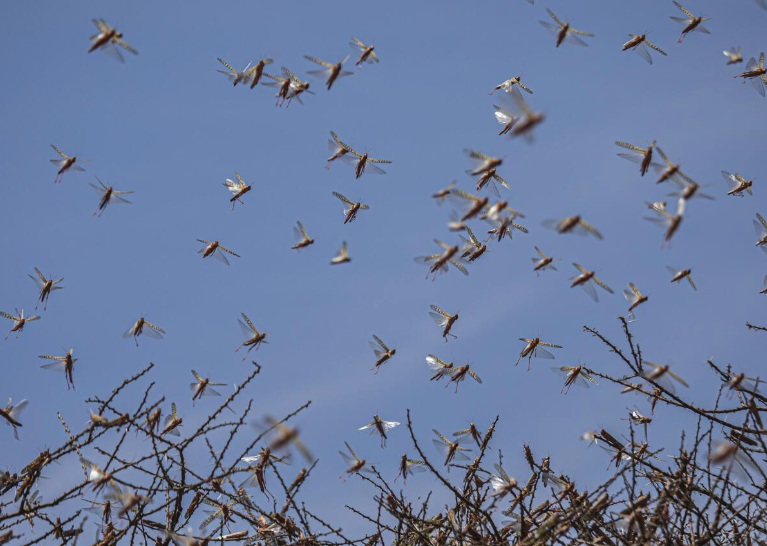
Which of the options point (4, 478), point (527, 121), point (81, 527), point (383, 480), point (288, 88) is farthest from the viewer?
point (288, 88)

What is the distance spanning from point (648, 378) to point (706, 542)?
1509mm

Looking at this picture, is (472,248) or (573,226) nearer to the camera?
(573,226)

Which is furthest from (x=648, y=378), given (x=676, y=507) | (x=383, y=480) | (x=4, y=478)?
(x=4, y=478)

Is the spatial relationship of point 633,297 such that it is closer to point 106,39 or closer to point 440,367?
point 440,367

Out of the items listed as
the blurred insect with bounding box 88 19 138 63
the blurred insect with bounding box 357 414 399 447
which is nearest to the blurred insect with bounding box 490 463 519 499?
the blurred insect with bounding box 357 414 399 447

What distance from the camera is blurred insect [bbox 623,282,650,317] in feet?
21.4

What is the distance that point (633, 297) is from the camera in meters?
6.60

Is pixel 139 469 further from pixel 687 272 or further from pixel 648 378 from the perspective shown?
pixel 687 272

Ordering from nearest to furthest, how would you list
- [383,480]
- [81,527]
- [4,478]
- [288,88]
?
[81,527] → [4,478] → [383,480] → [288,88]

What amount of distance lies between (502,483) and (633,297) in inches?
98.9

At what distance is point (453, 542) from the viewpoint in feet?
19.6

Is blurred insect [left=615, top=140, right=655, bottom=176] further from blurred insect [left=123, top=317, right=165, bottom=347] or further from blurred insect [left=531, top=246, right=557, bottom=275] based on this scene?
blurred insect [left=123, top=317, right=165, bottom=347]

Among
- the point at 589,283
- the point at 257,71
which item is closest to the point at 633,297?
the point at 589,283

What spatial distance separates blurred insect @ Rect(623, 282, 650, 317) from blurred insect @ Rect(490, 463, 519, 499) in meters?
2.24
